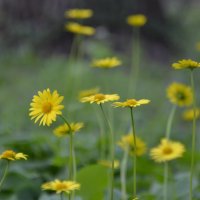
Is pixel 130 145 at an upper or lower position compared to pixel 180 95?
lower

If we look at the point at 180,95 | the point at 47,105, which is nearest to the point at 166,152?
the point at 180,95

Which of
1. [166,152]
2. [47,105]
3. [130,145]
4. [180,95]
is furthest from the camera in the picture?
[130,145]

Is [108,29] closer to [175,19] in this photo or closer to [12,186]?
A: [175,19]

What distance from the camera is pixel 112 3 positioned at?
258 inches

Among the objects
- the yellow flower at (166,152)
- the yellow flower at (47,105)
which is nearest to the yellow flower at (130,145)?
the yellow flower at (166,152)

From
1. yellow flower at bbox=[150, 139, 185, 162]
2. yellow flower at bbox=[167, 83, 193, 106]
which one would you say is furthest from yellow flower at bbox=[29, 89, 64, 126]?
yellow flower at bbox=[167, 83, 193, 106]

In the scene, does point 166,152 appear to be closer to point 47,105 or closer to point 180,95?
point 180,95

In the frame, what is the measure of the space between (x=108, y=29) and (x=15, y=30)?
861 millimetres

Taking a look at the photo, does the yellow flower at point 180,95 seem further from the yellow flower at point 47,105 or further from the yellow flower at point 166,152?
the yellow flower at point 47,105

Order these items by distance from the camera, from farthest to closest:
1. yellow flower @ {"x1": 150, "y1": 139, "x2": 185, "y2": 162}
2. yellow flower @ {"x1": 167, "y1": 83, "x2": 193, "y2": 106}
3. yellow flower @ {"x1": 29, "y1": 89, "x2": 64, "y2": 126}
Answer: yellow flower @ {"x1": 167, "y1": 83, "x2": 193, "y2": 106}
yellow flower @ {"x1": 150, "y1": 139, "x2": 185, "y2": 162}
yellow flower @ {"x1": 29, "y1": 89, "x2": 64, "y2": 126}

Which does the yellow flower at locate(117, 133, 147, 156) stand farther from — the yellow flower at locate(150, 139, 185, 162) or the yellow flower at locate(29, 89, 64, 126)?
the yellow flower at locate(29, 89, 64, 126)

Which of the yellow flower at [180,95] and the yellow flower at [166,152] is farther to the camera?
the yellow flower at [180,95]

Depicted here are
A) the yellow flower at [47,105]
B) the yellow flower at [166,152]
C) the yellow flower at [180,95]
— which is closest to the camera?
the yellow flower at [47,105]

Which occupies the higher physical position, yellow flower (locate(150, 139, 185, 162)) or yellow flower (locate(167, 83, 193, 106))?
yellow flower (locate(167, 83, 193, 106))
